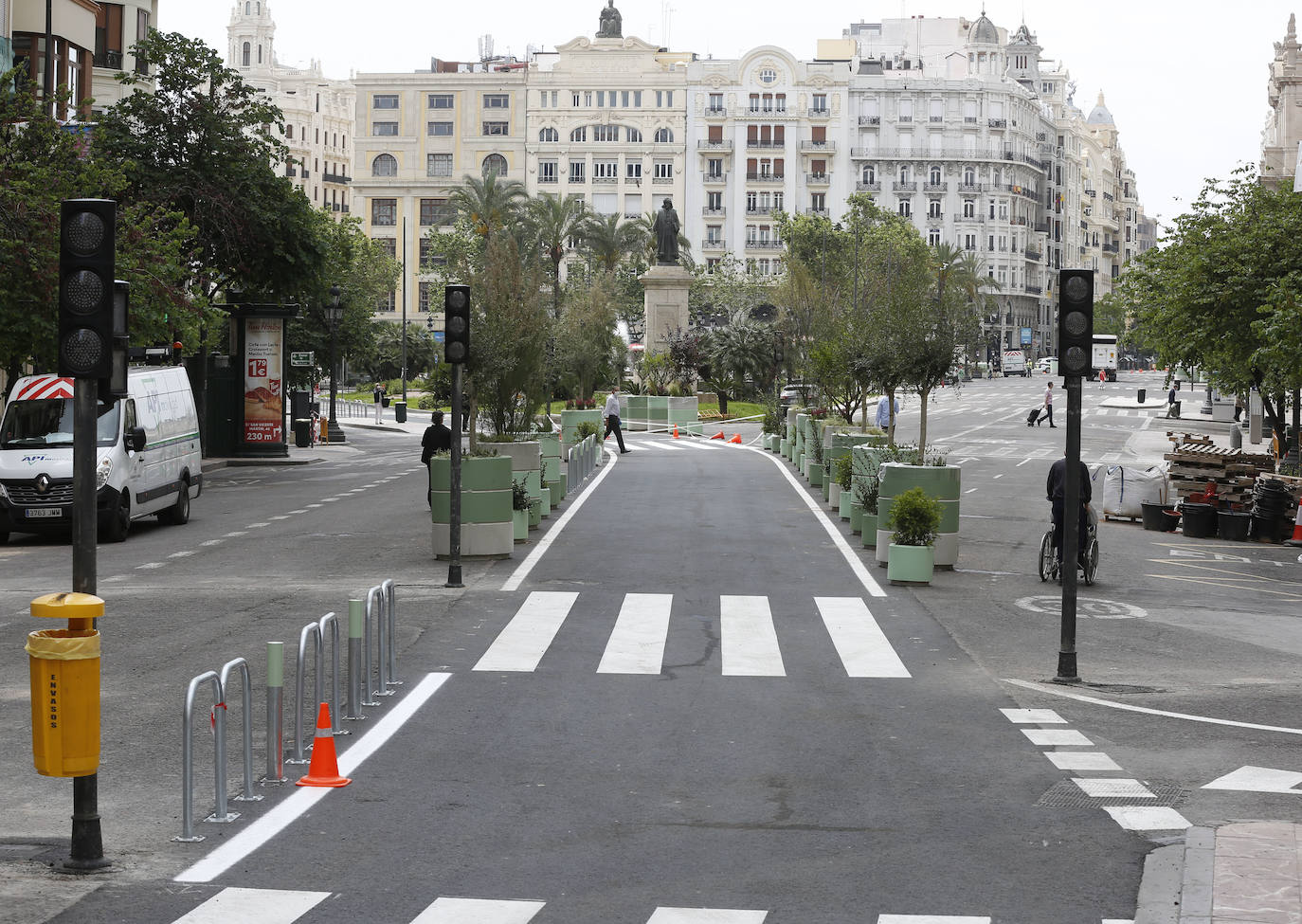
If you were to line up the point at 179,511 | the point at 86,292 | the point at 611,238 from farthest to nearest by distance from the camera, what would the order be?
1. the point at 611,238
2. the point at 179,511
3. the point at 86,292

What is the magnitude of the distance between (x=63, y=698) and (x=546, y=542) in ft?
50.3

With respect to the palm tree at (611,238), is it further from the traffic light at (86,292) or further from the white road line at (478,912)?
the white road line at (478,912)

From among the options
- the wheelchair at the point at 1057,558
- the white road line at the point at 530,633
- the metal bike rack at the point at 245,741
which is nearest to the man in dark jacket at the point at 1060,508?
the wheelchair at the point at 1057,558

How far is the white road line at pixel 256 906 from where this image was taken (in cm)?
705

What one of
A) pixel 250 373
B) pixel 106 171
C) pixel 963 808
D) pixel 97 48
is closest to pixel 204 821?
pixel 963 808

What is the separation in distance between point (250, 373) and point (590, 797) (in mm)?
35785

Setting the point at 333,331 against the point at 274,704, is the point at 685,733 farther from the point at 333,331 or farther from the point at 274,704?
the point at 333,331

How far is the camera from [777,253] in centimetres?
13012

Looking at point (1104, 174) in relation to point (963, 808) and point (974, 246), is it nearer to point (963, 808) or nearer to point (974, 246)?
point (974, 246)

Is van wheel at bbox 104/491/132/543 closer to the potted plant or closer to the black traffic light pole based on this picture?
the potted plant

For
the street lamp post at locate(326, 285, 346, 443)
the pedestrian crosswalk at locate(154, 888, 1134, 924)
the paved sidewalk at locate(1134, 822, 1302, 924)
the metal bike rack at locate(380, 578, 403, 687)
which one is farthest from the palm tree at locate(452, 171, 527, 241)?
the pedestrian crosswalk at locate(154, 888, 1134, 924)

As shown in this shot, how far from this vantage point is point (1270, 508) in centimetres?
2677

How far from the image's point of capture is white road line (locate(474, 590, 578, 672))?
44.8 ft

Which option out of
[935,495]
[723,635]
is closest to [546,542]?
[935,495]
